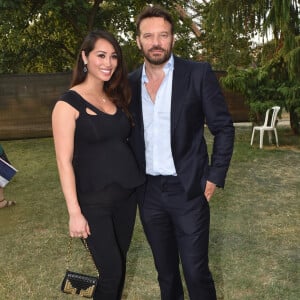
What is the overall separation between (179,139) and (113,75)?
0.56 m

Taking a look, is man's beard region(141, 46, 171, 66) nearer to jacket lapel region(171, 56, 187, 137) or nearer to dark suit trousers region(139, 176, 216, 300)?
jacket lapel region(171, 56, 187, 137)

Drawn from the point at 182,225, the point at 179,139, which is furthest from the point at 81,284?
the point at 179,139

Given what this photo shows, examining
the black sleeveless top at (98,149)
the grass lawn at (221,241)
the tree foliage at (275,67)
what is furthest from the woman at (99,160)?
the tree foliage at (275,67)

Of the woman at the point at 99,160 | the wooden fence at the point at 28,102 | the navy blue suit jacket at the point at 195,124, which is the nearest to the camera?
the woman at the point at 99,160

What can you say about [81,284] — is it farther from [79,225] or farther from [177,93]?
[177,93]

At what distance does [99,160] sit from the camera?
243 cm

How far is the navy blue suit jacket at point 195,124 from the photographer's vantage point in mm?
2586

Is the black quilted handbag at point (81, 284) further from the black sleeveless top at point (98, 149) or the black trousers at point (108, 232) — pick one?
the black sleeveless top at point (98, 149)

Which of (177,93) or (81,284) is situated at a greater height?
(177,93)

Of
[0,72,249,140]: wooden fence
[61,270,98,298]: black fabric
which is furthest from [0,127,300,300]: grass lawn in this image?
[0,72,249,140]: wooden fence

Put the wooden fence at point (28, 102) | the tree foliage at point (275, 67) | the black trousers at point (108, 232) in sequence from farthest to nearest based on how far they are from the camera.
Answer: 1. the wooden fence at point (28, 102)
2. the tree foliage at point (275, 67)
3. the black trousers at point (108, 232)

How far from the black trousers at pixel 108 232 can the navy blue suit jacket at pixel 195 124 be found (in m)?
0.38

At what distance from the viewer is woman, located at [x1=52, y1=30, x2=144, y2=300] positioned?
2.35 metres

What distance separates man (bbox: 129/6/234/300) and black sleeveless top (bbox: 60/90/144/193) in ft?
0.64
